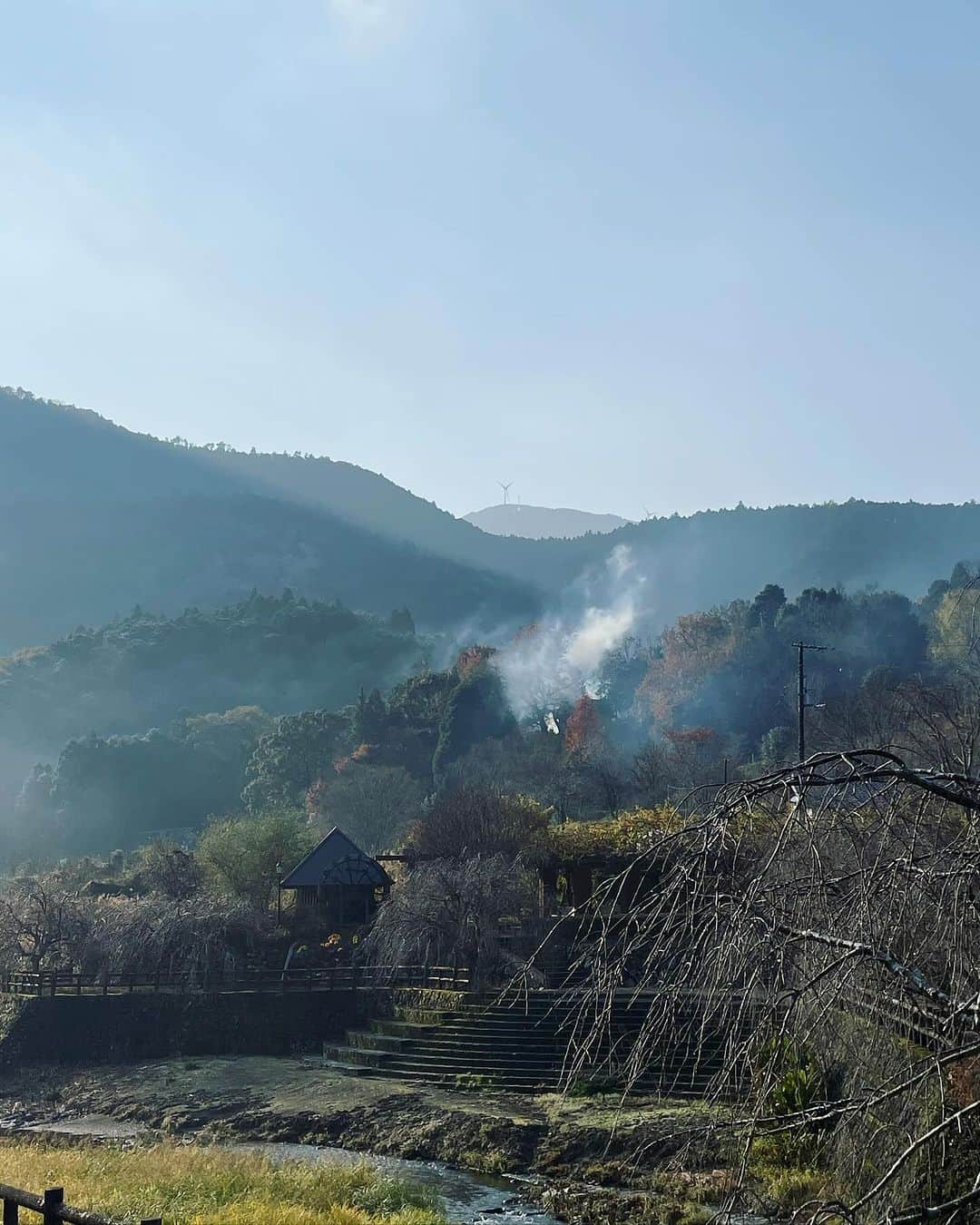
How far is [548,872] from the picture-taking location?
47438 mm

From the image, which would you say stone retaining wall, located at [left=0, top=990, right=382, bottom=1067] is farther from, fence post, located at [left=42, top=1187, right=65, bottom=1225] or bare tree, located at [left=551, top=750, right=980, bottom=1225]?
bare tree, located at [left=551, top=750, right=980, bottom=1225]

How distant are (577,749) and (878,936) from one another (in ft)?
269

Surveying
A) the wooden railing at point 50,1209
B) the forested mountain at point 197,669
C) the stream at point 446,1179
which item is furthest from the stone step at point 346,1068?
the forested mountain at point 197,669

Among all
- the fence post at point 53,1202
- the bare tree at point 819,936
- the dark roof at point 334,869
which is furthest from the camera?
the dark roof at point 334,869

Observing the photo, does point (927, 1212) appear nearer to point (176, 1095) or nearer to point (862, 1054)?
point (862, 1054)

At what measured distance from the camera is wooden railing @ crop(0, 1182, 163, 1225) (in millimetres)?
8398

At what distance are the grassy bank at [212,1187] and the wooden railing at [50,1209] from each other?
8.26 meters

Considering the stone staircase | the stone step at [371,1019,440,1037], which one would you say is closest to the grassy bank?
the stone staircase

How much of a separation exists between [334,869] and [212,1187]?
28146 millimetres

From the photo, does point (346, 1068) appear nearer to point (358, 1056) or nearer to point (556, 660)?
point (358, 1056)

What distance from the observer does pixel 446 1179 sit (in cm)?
2477

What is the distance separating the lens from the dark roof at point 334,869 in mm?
48938

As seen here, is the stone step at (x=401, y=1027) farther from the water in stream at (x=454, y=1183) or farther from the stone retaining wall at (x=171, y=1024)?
the water in stream at (x=454, y=1183)

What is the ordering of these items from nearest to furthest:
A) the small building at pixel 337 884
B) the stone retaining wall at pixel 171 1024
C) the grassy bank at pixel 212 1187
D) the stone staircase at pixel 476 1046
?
the grassy bank at pixel 212 1187 → the stone staircase at pixel 476 1046 → the stone retaining wall at pixel 171 1024 → the small building at pixel 337 884
